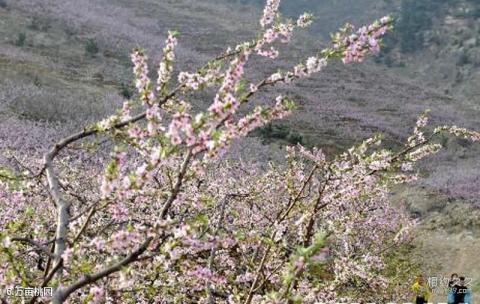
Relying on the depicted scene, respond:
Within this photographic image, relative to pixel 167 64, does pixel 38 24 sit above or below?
above

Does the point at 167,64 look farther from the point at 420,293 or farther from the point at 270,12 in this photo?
the point at 420,293

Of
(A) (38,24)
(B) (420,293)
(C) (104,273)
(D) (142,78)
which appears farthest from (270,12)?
(A) (38,24)

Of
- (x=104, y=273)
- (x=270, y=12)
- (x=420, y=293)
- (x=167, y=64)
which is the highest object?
(x=420, y=293)

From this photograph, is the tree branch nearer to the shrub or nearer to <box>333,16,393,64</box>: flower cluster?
<box>333,16,393,64</box>: flower cluster

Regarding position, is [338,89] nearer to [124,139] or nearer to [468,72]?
[468,72]

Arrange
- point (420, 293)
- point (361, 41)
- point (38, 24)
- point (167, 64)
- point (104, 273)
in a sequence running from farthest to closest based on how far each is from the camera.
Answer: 1. point (38, 24)
2. point (420, 293)
3. point (167, 64)
4. point (361, 41)
5. point (104, 273)

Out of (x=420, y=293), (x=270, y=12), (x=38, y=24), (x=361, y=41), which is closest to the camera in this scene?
(x=361, y=41)

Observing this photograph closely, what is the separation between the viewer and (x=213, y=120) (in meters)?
3.32

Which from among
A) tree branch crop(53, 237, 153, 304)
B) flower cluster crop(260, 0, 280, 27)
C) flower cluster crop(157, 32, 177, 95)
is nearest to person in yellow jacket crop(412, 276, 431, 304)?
flower cluster crop(260, 0, 280, 27)

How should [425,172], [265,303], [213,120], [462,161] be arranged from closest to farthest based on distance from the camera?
[213,120] → [265,303] → [425,172] → [462,161]

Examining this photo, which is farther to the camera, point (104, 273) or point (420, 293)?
point (420, 293)

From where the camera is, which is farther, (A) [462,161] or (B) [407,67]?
(B) [407,67]

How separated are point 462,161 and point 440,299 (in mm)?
19902

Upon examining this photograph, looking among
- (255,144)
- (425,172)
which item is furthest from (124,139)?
(425,172)
